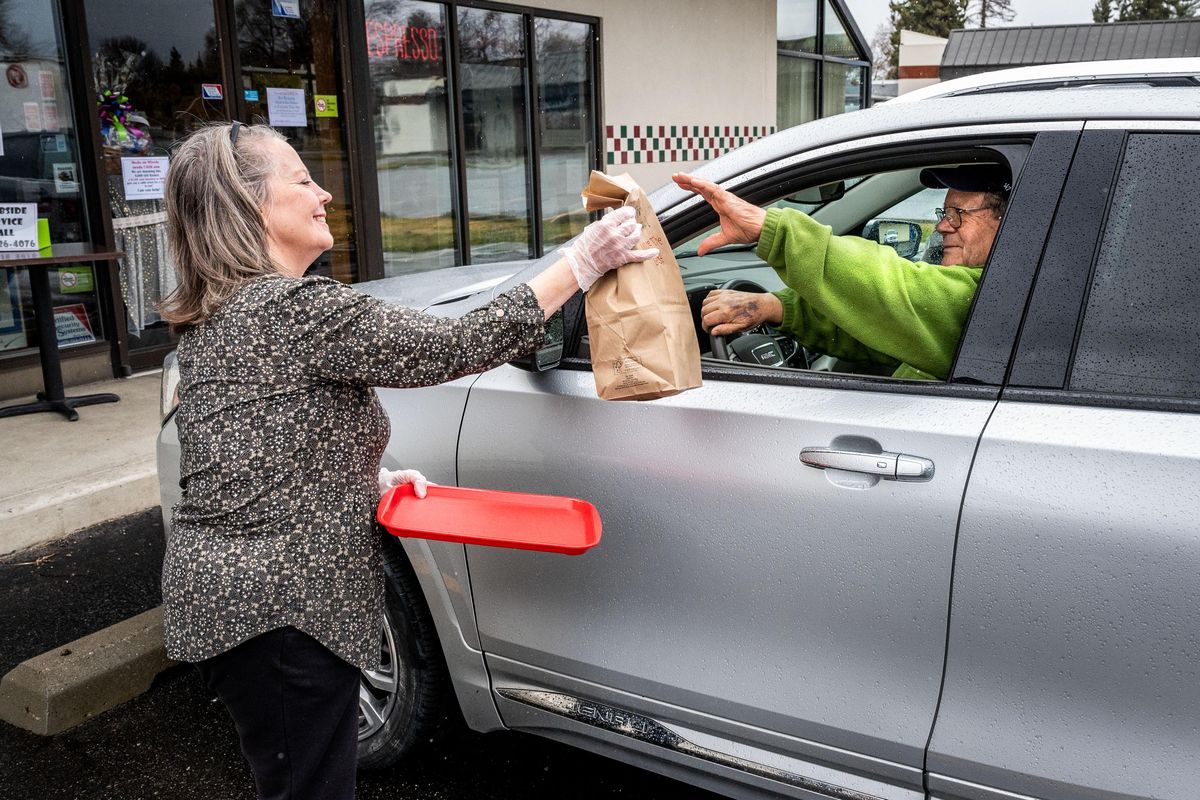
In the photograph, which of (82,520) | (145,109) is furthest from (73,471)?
(145,109)

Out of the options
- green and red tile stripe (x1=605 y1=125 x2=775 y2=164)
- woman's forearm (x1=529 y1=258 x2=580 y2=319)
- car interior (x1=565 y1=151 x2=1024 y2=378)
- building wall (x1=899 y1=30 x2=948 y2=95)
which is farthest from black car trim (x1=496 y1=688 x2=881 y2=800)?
building wall (x1=899 y1=30 x2=948 y2=95)

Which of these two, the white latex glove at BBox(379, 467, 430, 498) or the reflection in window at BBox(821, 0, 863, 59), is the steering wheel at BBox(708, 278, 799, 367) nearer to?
the white latex glove at BBox(379, 467, 430, 498)

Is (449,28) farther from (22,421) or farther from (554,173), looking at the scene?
(22,421)

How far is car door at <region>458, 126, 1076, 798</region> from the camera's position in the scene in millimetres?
1881

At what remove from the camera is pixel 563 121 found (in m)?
9.71

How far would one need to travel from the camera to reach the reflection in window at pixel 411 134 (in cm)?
800

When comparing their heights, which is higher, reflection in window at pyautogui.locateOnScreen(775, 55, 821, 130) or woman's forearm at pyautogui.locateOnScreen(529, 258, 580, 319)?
reflection in window at pyautogui.locateOnScreen(775, 55, 821, 130)

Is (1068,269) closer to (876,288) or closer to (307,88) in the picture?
(876,288)

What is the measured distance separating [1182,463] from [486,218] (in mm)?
7881

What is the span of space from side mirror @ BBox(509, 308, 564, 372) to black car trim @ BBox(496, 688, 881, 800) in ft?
2.45

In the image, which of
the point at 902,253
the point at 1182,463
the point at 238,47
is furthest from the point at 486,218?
the point at 1182,463

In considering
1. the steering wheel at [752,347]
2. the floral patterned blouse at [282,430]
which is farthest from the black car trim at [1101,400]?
the floral patterned blouse at [282,430]

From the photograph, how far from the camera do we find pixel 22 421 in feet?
18.4

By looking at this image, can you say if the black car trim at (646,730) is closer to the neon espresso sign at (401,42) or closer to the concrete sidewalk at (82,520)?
the concrete sidewalk at (82,520)
